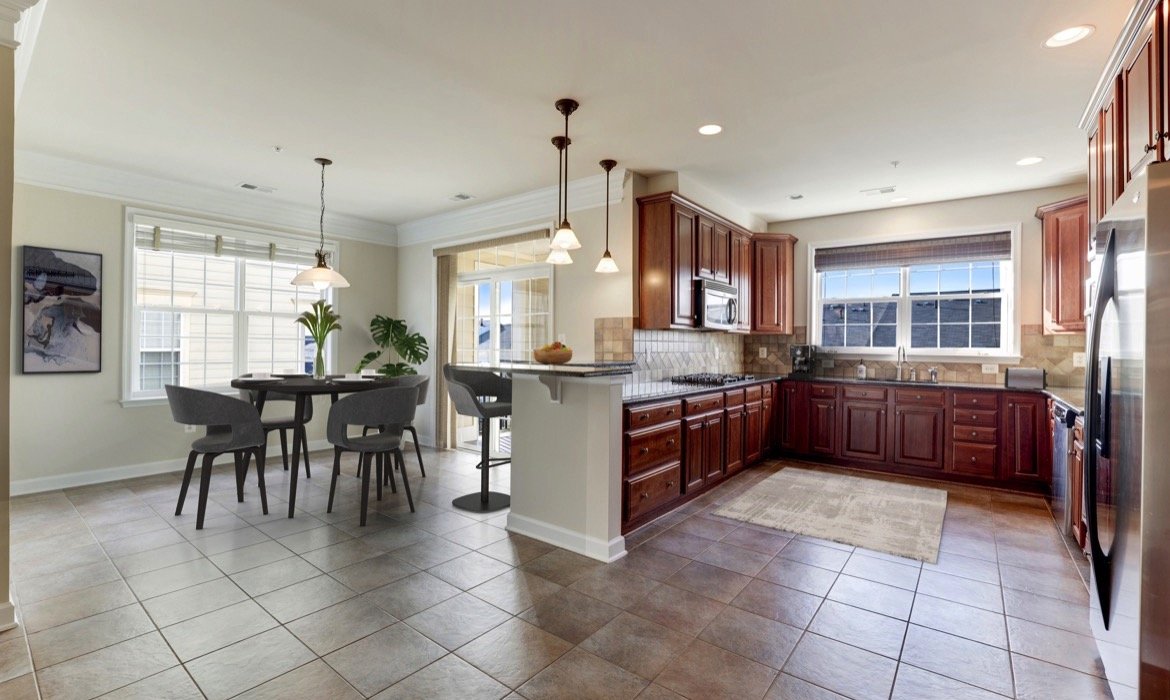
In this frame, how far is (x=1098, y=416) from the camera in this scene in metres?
1.90

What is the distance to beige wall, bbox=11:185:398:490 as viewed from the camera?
4289 millimetres

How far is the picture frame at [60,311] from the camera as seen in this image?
4.28 meters

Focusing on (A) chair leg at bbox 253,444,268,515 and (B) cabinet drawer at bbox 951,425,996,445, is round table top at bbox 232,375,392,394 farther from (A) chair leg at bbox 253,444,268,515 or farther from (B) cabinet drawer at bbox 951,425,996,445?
(B) cabinet drawer at bbox 951,425,996,445

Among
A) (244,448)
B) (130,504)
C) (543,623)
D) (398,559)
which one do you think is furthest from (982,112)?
(130,504)

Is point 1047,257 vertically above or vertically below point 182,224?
below

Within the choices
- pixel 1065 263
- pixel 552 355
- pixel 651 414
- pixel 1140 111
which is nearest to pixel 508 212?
pixel 552 355

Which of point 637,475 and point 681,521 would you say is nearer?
point 637,475

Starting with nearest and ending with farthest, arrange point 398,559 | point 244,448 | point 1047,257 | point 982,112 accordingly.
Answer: point 398,559
point 982,112
point 244,448
point 1047,257

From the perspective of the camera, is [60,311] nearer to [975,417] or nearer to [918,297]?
[975,417]

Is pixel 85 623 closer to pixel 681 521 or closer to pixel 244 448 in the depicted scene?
pixel 244 448

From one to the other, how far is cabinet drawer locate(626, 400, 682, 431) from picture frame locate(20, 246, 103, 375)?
461 centimetres

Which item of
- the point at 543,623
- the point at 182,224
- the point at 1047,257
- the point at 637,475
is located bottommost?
the point at 543,623

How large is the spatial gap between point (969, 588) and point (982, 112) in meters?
2.80

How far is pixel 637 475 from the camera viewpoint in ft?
11.3
